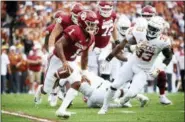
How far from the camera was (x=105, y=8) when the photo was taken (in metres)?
14.1

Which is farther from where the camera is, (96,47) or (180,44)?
(180,44)

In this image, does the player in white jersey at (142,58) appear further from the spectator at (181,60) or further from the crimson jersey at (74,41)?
the spectator at (181,60)

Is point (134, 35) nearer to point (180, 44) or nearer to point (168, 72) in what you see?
point (168, 72)

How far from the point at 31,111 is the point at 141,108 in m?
2.05

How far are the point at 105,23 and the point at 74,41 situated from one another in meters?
3.55

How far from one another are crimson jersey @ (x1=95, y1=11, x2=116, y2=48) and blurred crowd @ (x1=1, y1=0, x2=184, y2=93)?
6.54 meters

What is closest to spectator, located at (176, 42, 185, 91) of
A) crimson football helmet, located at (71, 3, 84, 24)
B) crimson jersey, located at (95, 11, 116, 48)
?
crimson jersey, located at (95, 11, 116, 48)

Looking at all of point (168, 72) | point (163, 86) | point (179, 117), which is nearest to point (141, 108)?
point (163, 86)

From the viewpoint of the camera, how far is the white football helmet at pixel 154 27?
1123 centimetres

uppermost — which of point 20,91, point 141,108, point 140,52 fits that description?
point 140,52

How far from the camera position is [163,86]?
13.5 meters

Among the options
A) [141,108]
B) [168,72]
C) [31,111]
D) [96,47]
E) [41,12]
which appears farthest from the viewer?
[41,12]

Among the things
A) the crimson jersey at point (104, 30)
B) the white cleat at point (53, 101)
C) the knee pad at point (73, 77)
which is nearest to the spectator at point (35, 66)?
the crimson jersey at point (104, 30)

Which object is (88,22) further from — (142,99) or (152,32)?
(142,99)
